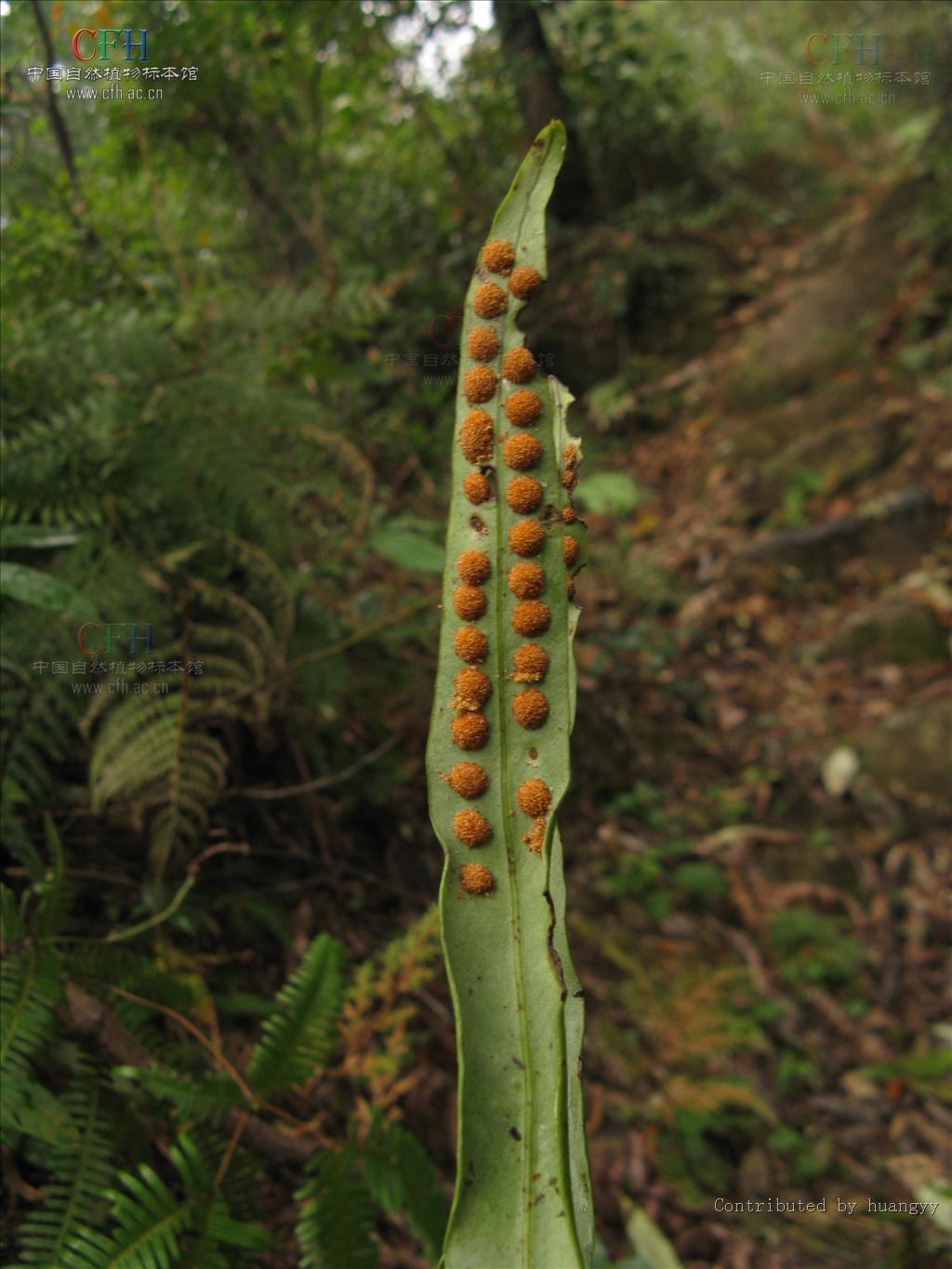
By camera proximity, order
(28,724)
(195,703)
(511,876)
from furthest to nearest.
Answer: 1. (195,703)
2. (28,724)
3. (511,876)

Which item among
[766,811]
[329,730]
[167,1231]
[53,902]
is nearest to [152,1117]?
[167,1231]

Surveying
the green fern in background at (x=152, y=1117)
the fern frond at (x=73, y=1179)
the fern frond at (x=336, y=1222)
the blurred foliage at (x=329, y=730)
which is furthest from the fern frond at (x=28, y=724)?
the fern frond at (x=336, y=1222)

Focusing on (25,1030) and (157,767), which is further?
(157,767)

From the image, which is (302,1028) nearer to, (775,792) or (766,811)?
(766,811)

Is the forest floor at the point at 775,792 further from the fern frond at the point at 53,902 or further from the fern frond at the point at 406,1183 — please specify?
the fern frond at the point at 53,902

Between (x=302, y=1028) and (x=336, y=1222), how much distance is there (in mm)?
299

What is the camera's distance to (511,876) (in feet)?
3.33

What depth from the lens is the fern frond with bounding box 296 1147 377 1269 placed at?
134 centimetres

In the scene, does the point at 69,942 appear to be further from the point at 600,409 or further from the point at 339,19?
the point at 600,409

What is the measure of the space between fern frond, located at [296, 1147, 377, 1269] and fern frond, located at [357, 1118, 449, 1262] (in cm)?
3

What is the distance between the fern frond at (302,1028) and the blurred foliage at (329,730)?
0.02 meters

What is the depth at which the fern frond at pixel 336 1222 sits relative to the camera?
1.34m

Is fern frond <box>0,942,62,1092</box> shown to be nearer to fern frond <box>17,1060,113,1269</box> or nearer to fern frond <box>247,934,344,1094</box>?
fern frond <box>17,1060,113,1269</box>

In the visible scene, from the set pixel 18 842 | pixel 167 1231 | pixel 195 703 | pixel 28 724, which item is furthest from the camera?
pixel 195 703
